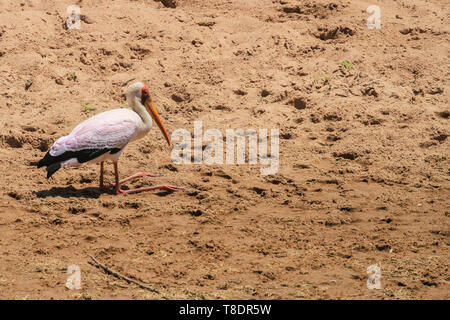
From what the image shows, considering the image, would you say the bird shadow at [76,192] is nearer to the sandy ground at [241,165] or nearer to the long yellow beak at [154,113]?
the sandy ground at [241,165]

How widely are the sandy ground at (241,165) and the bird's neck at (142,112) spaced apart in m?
0.50

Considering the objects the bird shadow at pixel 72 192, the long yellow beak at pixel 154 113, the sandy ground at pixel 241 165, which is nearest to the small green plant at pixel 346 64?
the sandy ground at pixel 241 165

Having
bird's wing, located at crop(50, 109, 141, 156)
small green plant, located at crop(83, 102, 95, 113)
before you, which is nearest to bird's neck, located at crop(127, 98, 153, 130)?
bird's wing, located at crop(50, 109, 141, 156)

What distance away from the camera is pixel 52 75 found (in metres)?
7.18

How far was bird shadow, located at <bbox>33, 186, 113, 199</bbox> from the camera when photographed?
5496 millimetres

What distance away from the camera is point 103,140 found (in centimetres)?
542

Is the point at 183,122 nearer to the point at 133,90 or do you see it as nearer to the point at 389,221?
the point at 133,90

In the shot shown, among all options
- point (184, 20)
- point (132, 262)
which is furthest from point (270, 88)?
point (132, 262)

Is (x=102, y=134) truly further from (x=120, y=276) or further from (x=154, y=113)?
(x=120, y=276)

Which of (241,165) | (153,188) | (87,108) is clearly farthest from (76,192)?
(241,165)

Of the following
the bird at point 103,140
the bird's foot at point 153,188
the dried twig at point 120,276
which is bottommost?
the dried twig at point 120,276

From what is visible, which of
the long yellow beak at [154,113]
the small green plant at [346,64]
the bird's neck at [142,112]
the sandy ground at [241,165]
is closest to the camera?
the sandy ground at [241,165]

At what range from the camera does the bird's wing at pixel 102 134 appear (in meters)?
5.38
